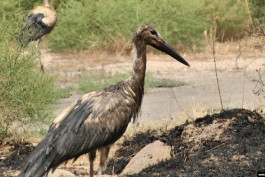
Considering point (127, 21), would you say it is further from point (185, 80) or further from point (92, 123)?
point (92, 123)

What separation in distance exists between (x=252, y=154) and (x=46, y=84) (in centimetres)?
379

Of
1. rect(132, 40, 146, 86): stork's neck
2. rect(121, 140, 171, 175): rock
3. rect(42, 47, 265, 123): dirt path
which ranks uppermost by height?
rect(132, 40, 146, 86): stork's neck

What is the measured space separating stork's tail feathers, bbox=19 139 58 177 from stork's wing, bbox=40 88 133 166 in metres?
0.05

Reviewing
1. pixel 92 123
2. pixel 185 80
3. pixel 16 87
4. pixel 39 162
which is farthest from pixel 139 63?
pixel 185 80

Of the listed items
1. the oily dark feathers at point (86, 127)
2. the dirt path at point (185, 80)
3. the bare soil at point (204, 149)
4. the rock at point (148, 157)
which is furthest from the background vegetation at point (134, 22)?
the oily dark feathers at point (86, 127)

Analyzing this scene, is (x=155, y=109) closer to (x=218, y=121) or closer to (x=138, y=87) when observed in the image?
(x=218, y=121)

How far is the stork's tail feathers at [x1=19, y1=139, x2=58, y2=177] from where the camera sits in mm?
6094

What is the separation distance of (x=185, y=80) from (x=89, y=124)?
336 inches

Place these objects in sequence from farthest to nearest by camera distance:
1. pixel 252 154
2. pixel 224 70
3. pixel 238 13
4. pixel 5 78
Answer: pixel 238 13, pixel 224 70, pixel 5 78, pixel 252 154

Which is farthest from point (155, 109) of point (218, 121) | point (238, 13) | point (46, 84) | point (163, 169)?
point (238, 13)

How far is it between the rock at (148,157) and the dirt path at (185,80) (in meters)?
1.72

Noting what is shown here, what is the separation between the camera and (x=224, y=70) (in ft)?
52.3

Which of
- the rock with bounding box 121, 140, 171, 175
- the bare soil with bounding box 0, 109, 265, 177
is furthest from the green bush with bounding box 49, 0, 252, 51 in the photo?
the rock with bounding box 121, 140, 171, 175

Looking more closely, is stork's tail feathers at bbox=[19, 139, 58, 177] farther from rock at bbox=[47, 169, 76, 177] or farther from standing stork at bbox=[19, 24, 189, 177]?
rock at bbox=[47, 169, 76, 177]
